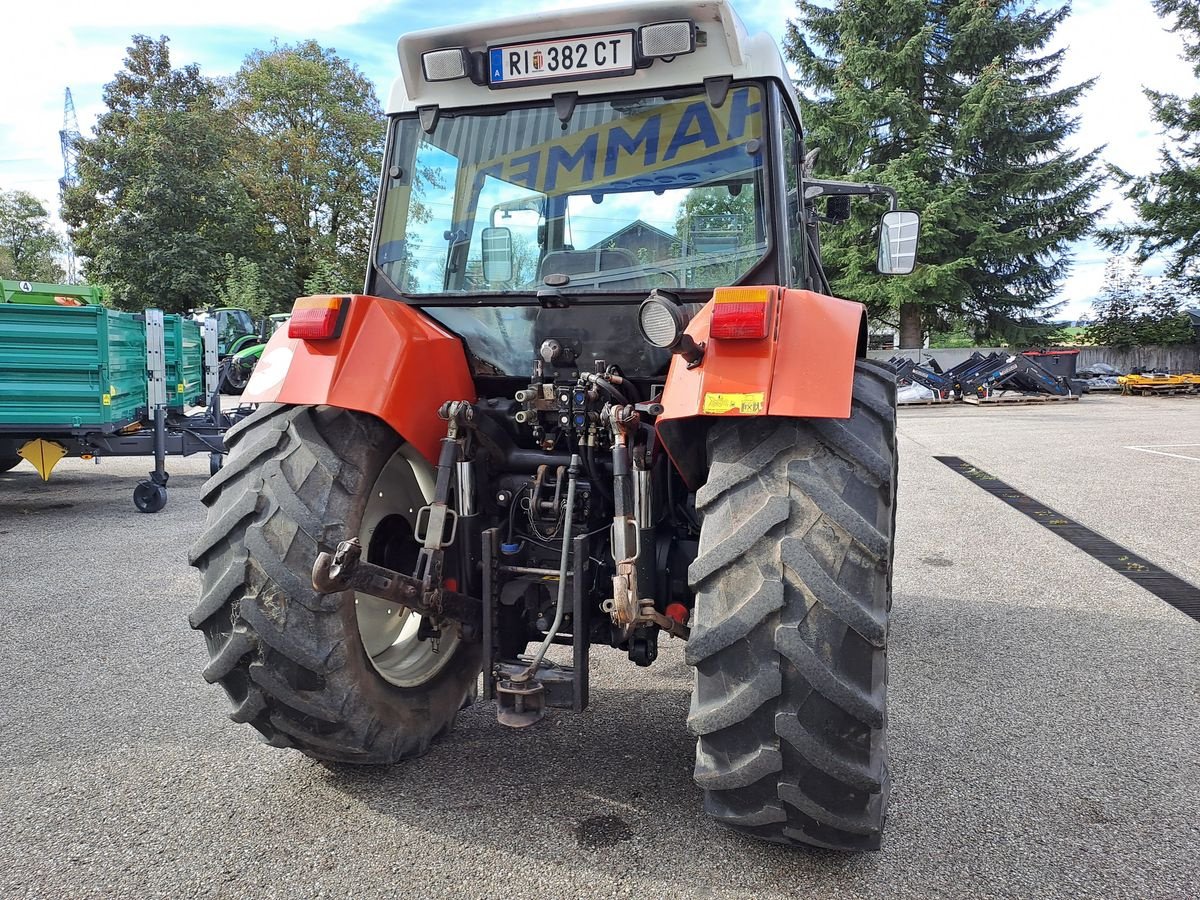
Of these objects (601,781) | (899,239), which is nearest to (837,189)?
(899,239)

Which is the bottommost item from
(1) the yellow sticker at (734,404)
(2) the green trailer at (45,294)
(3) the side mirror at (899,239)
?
(1) the yellow sticker at (734,404)

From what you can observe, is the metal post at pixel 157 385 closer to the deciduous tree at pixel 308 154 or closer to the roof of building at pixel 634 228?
the roof of building at pixel 634 228

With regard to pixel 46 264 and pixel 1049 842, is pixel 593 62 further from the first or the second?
pixel 46 264

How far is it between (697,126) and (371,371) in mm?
1390

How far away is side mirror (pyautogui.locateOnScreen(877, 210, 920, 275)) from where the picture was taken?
3.78 meters

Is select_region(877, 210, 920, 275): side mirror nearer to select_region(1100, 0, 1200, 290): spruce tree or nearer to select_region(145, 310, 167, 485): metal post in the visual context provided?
select_region(145, 310, 167, 485): metal post

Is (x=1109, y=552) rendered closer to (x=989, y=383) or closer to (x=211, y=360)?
(x=211, y=360)

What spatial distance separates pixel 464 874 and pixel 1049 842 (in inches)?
69.3

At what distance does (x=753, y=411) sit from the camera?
7.45 ft

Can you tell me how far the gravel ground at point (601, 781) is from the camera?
94.8 inches

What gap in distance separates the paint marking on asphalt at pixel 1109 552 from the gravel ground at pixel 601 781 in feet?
0.93

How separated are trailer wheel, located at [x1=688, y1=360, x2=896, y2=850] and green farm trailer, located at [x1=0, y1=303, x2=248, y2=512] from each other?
696cm

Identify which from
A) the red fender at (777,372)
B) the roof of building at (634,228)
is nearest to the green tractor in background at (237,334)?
the roof of building at (634,228)

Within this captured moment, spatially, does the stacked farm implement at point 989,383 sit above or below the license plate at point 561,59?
below
